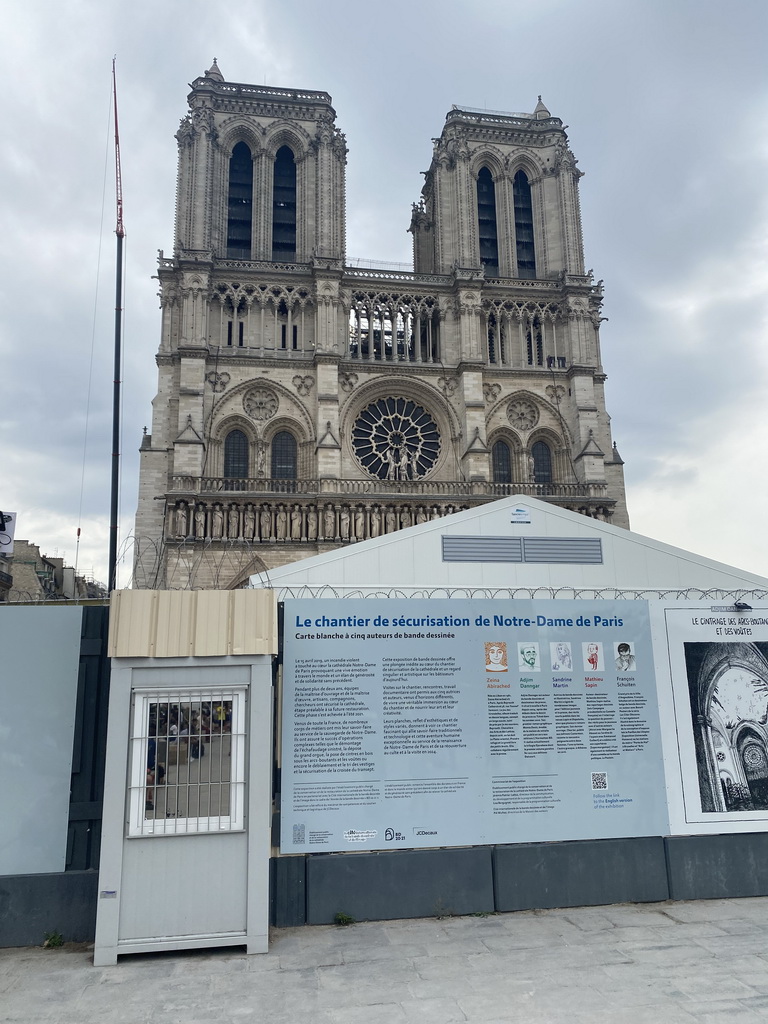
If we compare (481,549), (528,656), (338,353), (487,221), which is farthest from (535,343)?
(528,656)

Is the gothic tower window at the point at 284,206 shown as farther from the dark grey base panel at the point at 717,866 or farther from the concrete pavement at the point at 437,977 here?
the concrete pavement at the point at 437,977

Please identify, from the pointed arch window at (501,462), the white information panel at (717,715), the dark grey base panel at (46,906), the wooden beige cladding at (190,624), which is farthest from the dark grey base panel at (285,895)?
the pointed arch window at (501,462)

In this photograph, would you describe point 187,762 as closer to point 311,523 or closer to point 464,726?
point 464,726

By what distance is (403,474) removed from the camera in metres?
33.0

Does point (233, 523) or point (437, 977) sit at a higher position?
point (233, 523)

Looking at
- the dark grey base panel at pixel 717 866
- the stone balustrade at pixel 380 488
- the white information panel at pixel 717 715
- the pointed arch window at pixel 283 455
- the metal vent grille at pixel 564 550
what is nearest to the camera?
the dark grey base panel at pixel 717 866

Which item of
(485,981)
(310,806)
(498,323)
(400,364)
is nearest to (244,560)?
(400,364)

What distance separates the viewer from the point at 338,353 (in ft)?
108

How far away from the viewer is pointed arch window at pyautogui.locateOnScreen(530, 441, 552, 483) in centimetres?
3456

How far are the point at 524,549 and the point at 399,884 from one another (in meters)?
5.16

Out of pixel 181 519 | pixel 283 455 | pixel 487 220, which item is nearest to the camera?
pixel 181 519

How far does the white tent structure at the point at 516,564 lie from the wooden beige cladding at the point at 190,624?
2105 millimetres

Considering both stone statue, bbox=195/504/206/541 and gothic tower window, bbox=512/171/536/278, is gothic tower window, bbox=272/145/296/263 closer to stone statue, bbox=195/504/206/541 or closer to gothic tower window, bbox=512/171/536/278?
gothic tower window, bbox=512/171/536/278

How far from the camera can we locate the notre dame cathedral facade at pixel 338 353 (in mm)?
30344
